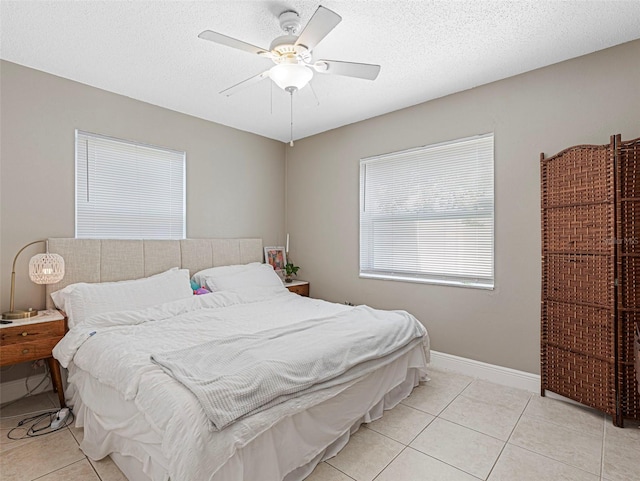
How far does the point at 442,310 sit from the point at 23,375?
3.65 metres

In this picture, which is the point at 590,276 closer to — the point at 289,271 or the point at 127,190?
the point at 289,271

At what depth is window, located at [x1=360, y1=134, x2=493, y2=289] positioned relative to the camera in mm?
3168

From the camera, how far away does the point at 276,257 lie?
4.66 meters

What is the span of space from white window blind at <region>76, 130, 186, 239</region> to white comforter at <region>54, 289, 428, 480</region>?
3.36ft

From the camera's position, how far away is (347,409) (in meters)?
2.06

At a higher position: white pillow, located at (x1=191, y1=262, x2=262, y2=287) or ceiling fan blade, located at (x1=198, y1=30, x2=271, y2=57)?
ceiling fan blade, located at (x1=198, y1=30, x2=271, y2=57)

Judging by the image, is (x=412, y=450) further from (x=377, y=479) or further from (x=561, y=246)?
(x=561, y=246)

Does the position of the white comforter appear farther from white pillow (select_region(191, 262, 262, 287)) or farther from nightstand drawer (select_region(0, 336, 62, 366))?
white pillow (select_region(191, 262, 262, 287))

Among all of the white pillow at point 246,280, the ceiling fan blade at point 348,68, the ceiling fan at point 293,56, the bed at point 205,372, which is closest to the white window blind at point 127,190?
the bed at point 205,372

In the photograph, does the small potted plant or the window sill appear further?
the small potted plant

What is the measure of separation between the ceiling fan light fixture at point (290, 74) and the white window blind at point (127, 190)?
79.3 inches

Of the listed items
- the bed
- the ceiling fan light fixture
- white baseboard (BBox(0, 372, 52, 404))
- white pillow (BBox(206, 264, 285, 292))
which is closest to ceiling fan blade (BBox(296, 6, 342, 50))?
the ceiling fan light fixture

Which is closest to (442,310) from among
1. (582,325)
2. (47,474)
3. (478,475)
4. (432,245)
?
(432,245)

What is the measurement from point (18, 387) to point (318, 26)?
3.41 meters
